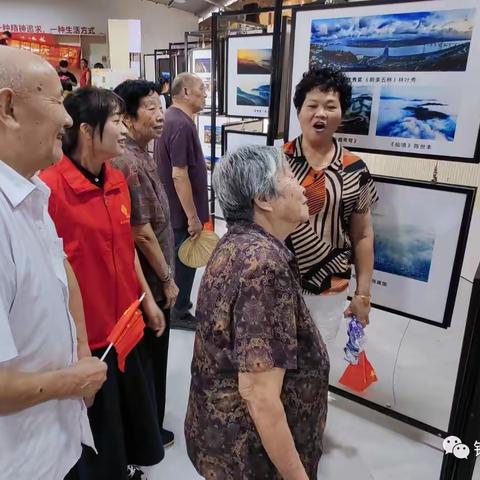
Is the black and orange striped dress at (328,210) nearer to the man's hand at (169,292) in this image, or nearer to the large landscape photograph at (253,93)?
the man's hand at (169,292)

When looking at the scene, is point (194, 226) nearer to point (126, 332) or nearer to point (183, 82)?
point (183, 82)

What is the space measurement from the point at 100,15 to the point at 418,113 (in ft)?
34.0

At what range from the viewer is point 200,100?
9.28 ft

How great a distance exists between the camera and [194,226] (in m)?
2.73

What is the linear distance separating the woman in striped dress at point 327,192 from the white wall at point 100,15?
9911mm

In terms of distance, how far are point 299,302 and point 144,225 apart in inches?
32.6

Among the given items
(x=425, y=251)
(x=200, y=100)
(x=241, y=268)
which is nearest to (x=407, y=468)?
(x=425, y=251)

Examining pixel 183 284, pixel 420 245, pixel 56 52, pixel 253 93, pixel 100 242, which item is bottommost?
pixel 183 284

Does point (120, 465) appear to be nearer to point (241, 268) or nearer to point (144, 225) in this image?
point (144, 225)

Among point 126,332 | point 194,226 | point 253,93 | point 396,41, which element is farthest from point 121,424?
point 253,93

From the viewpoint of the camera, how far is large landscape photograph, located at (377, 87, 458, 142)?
1.58 meters

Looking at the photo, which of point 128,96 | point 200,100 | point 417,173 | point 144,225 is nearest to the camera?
point 144,225

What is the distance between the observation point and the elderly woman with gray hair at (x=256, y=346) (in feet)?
2.98

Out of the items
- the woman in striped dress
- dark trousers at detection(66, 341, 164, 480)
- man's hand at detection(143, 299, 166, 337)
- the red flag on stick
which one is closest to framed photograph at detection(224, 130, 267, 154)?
the woman in striped dress
